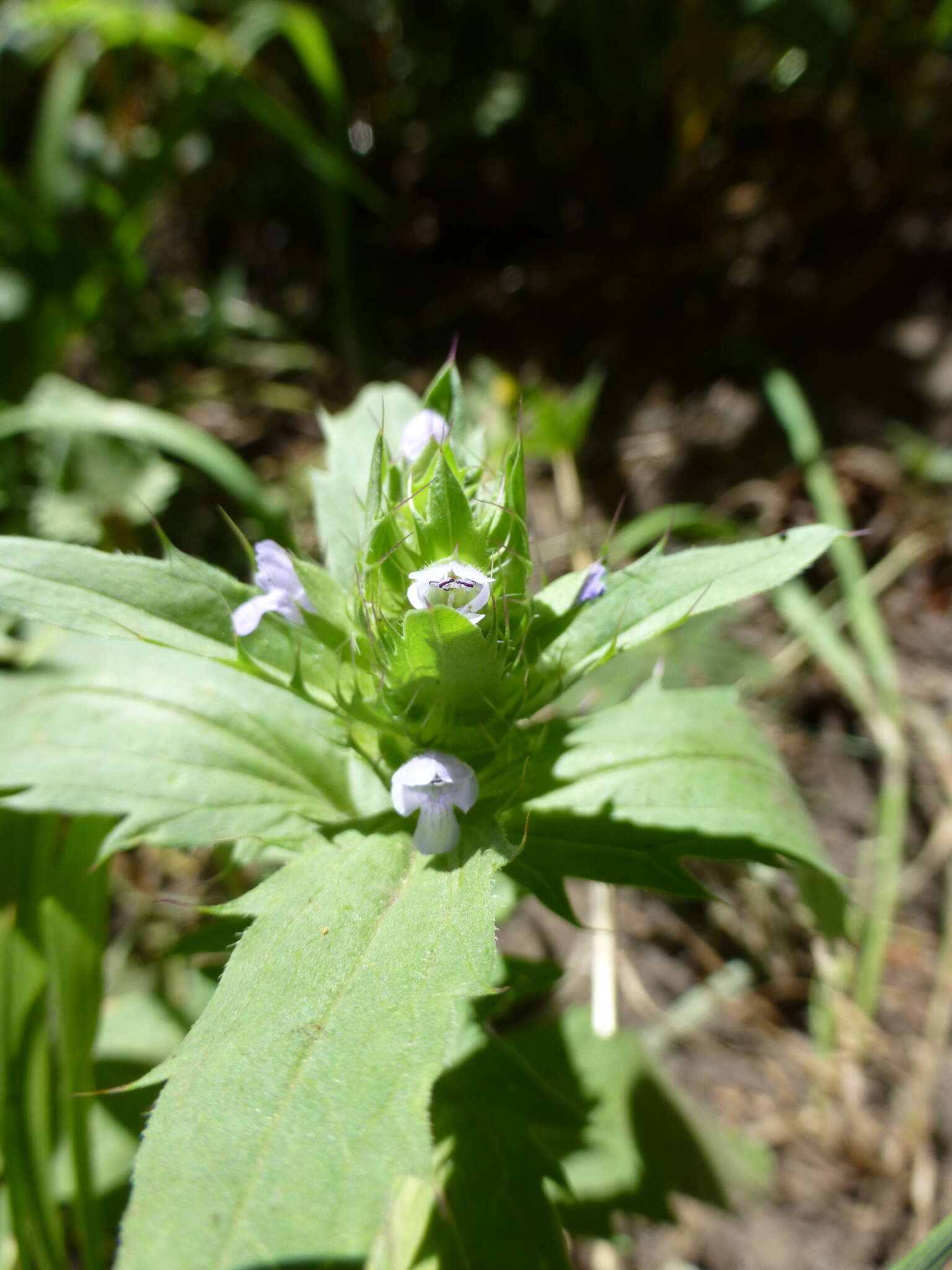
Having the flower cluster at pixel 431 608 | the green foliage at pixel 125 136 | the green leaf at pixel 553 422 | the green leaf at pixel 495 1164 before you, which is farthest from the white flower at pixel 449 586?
the green foliage at pixel 125 136

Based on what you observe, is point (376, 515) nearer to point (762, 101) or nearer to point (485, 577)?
point (485, 577)

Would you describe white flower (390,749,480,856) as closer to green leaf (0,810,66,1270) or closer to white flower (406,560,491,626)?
white flower (406,560,491,626)

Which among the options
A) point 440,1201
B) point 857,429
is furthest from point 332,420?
point 857,429

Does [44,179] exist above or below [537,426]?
above

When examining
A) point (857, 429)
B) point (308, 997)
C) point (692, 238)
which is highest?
point (692, 238)

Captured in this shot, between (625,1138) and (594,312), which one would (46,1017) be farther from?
(594,312)

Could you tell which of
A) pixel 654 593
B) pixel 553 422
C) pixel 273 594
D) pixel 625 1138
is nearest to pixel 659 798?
pixel 654 593

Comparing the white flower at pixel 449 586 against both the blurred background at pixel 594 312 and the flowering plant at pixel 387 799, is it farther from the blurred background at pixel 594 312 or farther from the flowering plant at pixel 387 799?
the blurred background at pixel 594 312
